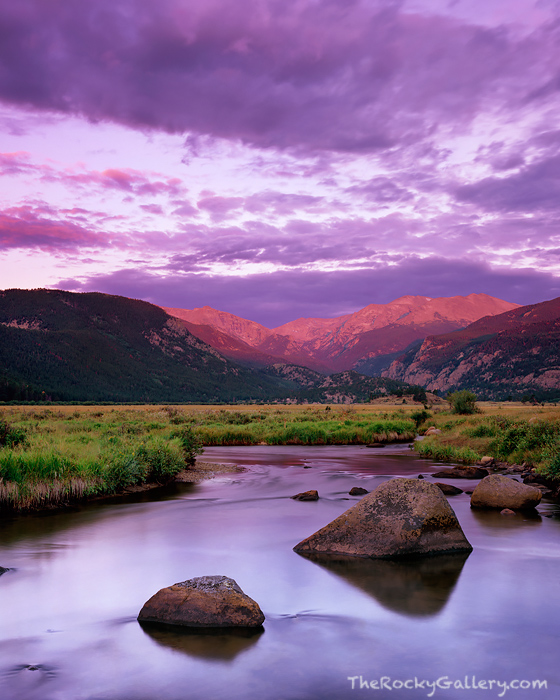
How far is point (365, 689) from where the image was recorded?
24.7 feet

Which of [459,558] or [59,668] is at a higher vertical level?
[59,668]

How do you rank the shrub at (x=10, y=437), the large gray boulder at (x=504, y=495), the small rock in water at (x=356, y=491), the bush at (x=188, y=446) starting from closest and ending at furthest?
the large gray boulder at (x=504, y=495)
the small rock in water at (x=356, y=491)
the shrub at (x=10, y=437)
the bush at (x=188, y=446)

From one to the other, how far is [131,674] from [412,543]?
7.85 meters

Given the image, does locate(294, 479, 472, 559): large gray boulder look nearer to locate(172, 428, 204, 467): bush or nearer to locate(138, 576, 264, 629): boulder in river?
locate(138, 576, 264, 629): boulder in river

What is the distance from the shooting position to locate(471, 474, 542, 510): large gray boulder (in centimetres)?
1947

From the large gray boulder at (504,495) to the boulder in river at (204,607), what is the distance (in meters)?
13.3

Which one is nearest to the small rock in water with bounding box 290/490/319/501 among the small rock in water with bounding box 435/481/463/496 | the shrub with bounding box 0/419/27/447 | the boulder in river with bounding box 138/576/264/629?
the small rock in water with bounding box 435/481/463/496

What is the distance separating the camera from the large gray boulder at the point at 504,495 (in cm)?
1947

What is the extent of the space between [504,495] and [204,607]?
1432 cm

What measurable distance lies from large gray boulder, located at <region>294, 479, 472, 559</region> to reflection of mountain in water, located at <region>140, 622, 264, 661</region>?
16.5 ft

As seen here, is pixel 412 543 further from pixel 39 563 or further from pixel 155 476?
pixel 155 476

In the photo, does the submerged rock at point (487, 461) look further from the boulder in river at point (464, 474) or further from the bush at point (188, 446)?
the bush at point (188, 446)

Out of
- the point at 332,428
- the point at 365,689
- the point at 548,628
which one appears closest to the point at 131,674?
the point at 365,689

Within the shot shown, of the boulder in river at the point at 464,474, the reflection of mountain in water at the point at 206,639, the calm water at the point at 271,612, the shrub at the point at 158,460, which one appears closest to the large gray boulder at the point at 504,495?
the calm water at the point at 271,612
